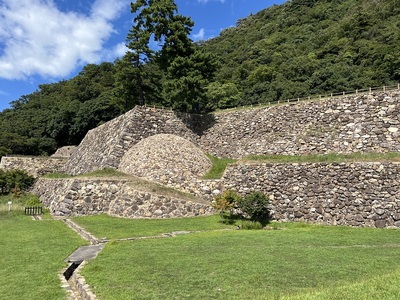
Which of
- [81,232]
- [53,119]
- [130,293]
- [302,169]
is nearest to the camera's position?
[130,293]

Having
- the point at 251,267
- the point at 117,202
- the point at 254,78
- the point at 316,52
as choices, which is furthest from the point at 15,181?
the point at 316,52

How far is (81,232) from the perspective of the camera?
1395cm

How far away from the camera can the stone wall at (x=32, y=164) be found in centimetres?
3416

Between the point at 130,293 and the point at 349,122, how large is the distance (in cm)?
1860

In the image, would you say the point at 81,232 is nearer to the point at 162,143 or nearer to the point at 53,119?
the point at 162,143

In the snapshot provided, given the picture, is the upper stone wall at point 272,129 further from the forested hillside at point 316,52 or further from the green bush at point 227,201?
the forested hillside at point 316,52

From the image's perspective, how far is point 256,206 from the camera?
17.0 meters

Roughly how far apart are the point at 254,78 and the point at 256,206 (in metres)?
39.7

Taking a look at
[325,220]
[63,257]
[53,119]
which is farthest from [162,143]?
[53,119]

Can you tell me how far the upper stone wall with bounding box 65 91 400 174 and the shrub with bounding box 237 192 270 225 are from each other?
575 cm

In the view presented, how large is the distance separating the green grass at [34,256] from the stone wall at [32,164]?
19.2 metres

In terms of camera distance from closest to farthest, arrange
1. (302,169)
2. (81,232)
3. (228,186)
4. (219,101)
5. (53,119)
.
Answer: (81,232), (302,169), (228,186), (219,101), (53,119)

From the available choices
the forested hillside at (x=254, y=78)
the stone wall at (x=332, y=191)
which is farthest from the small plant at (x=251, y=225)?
the forested hillside at (x=254, y=78)

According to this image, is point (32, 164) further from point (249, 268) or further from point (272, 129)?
point (249, 268)
